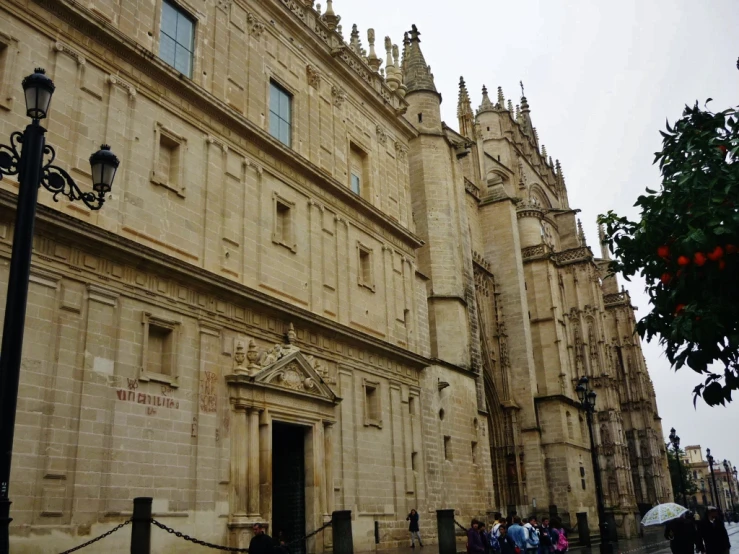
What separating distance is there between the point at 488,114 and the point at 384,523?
42277 mm

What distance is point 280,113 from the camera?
67.6 feet

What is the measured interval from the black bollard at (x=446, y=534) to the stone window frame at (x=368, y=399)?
3.27 m

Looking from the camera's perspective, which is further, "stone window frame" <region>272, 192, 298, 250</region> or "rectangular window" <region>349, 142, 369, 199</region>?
"rectangular window" <region>349, 142, 369, 199</region>

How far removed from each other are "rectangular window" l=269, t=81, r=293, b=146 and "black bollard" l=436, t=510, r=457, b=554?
1076cm

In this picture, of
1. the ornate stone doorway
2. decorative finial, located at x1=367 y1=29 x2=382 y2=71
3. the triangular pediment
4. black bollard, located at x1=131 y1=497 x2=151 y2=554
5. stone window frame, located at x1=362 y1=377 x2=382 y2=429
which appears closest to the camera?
black bollard, located at x1=131 y1=497 x2=151 y2=554

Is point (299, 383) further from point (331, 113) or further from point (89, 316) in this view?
point (331, 113)

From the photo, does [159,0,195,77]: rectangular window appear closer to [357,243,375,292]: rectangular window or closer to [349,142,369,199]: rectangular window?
[349,142,369,199]: rectangular window

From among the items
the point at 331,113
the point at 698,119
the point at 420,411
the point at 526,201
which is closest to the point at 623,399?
the point at 526,201

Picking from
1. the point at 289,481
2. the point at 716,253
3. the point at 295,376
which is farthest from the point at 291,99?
the point at 716,253

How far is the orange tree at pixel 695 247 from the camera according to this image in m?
8.44

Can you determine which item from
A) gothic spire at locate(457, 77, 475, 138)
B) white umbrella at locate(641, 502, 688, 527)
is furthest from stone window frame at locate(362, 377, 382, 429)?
gothic spire at locate(457, 77, 475, 138)

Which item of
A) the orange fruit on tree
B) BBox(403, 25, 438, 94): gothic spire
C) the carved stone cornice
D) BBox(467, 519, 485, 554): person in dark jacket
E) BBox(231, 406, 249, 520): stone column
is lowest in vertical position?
BBox(467, 519, 485, 554): person in dark jacket

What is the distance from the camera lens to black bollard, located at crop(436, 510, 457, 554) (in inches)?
722

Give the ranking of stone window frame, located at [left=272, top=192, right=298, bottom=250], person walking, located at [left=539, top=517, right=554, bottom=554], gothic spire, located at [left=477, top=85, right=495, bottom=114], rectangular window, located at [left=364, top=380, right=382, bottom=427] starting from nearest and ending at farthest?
person walking, located at [left=539, top=517, right=554, bottom=554]
stone window frame, located at [left=272, top=192, right=298, bottom=250]
rectangular window, located at [left=364, top=380, right=382, bottom=427]
gothic spire, located at [left=477, top=85, right=495, bottom=114]
